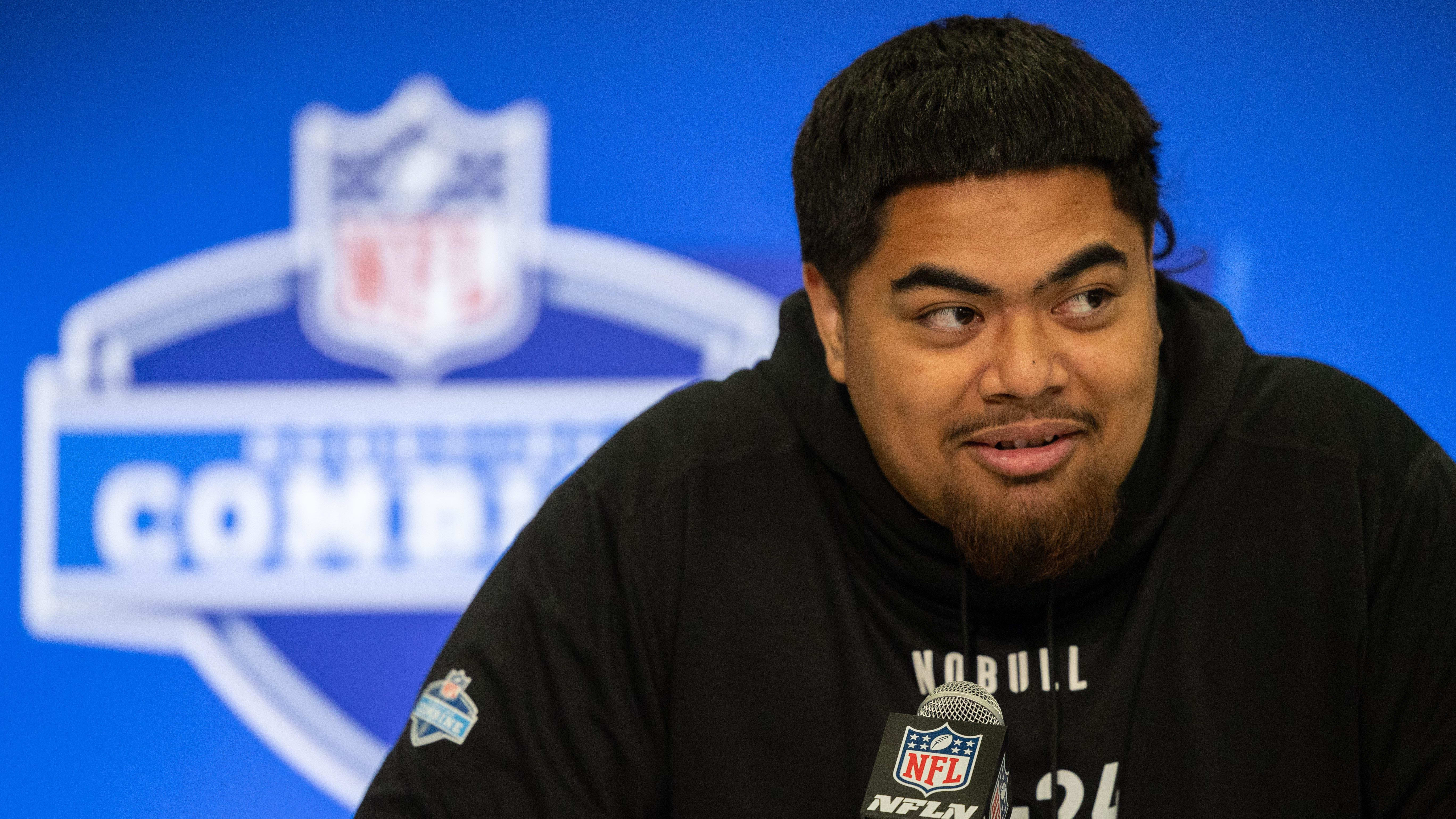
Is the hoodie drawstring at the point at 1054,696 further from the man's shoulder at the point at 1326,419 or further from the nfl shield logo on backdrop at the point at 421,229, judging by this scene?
the nfl shield logo on backdrop at the point at 421,229

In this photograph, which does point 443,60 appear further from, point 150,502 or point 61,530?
point 61,530

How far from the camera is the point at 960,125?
3.84 feet

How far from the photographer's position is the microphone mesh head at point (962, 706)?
0.96 meters

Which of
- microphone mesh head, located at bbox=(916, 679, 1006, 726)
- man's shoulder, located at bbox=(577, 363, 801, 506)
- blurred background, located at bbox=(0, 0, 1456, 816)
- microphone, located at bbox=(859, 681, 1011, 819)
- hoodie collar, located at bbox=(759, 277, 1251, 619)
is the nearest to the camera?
microphone, located at bbox=(859, 681, 1011, 819)

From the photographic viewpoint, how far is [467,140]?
95.3 inches

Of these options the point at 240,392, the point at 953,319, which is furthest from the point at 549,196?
the point at 953,319

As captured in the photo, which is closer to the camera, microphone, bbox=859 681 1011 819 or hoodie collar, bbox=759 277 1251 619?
microphone, bbox=859 681 1011 819

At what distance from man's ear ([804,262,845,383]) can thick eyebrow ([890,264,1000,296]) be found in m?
0.18

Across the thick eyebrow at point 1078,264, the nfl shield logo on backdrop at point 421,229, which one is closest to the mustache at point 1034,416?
the thick eyebrow at point 1078,264

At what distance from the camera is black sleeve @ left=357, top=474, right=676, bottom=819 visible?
121 cm

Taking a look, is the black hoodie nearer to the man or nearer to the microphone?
the man

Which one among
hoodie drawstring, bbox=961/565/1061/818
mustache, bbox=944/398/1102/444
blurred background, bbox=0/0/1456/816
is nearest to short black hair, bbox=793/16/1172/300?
mustache, bbox=944/398/1102/444

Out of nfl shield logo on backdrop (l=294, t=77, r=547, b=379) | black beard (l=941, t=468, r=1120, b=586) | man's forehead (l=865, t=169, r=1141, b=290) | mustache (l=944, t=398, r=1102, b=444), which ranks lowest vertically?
black beard (l=941, t=468, r=1120, b=586)

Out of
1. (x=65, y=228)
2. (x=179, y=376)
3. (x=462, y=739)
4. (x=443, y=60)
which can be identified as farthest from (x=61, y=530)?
(x=462, y=739)
